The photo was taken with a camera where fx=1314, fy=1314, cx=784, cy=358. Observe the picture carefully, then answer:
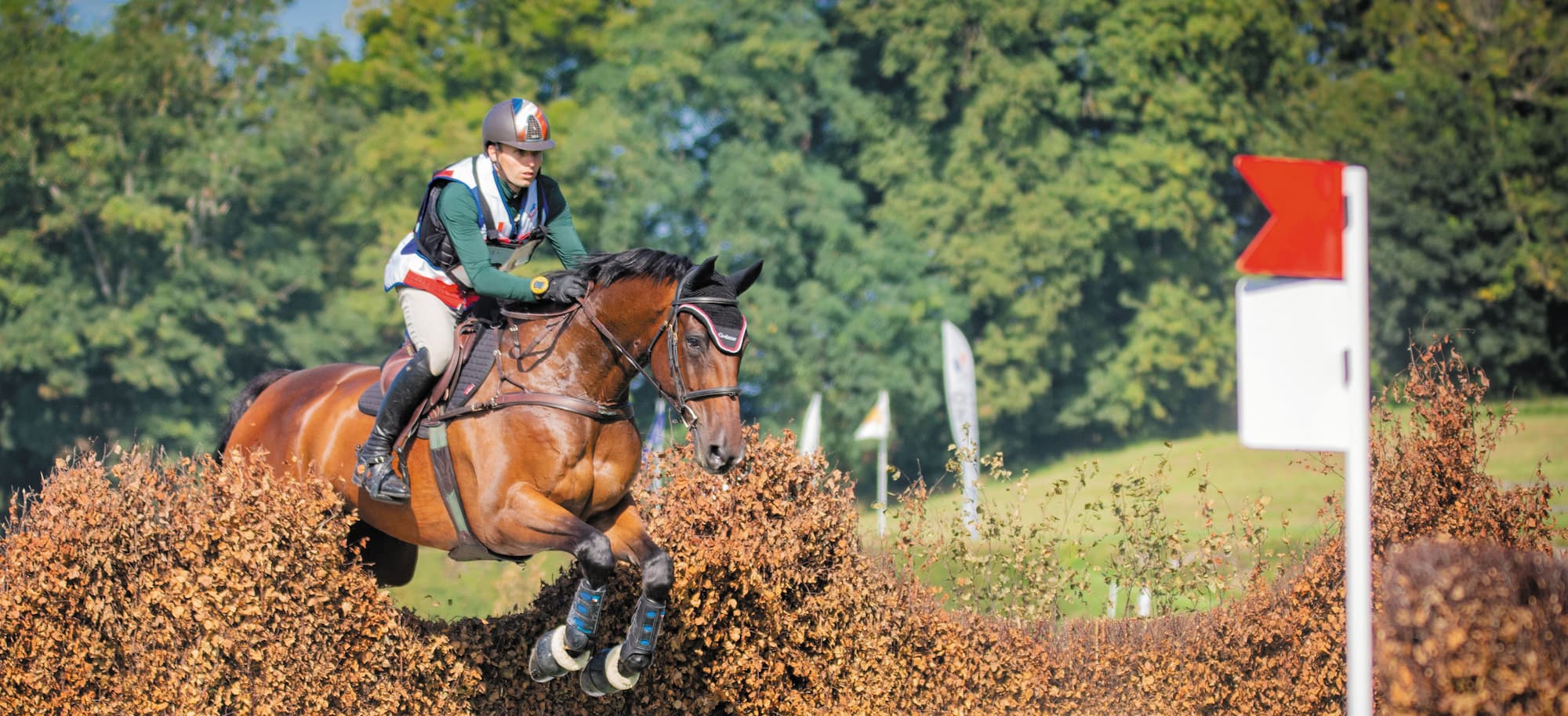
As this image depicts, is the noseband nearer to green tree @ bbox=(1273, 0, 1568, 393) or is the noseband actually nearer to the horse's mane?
the horse's mane

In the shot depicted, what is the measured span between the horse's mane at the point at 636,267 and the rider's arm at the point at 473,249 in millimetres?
318

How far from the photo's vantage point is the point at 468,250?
6008 mm

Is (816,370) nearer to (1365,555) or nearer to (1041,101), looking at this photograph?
(1041,101)

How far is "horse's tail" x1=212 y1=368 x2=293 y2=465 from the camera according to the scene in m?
7.91

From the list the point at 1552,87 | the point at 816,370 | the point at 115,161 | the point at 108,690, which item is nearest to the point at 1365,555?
the point at 108,690

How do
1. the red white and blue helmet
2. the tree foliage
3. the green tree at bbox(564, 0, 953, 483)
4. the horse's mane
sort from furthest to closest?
1. the green tree at bbox(564, 0, 953, 483)
2. the tree foliage
3. the red white and blue helmet
4. the horse's mane

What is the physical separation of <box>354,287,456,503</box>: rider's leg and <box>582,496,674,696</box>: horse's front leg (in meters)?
1.13

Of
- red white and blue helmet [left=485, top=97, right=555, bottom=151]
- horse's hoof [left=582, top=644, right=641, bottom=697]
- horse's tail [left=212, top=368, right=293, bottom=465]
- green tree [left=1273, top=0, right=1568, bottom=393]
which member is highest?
green tree [left=1273, top=0, right=1568, bottom=393]

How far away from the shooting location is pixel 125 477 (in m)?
6.34

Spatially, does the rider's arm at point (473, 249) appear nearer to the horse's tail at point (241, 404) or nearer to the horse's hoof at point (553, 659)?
the horse's hoof at point (553, 659)

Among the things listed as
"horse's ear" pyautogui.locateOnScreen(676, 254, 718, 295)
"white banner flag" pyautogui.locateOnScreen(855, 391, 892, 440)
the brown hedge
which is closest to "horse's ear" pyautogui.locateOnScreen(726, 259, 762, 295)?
"horse's ear" pyautogui.locateOnScreen(676, 254, 718, 295)

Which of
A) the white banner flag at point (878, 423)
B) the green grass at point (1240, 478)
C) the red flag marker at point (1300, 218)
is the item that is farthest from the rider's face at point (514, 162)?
the white banner flag at point (878, 423)

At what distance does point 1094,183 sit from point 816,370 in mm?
8697

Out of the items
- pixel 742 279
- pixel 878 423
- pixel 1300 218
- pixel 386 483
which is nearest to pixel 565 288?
pixel 742 279
